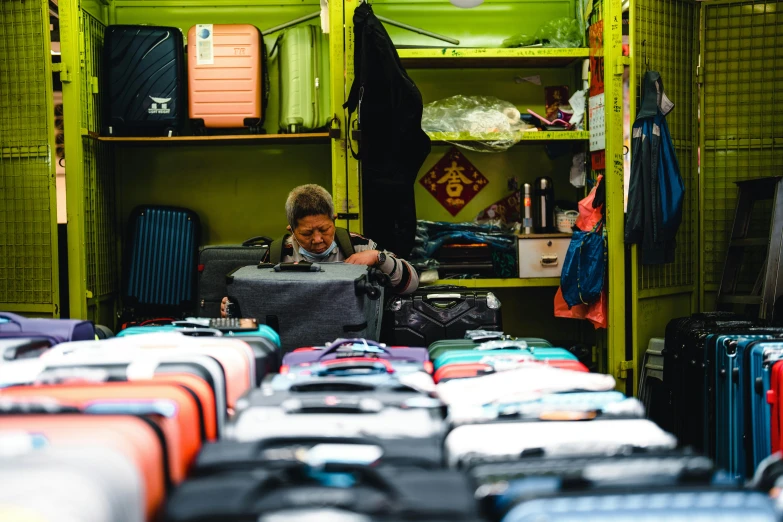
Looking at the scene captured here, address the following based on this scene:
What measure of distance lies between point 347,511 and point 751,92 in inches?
193

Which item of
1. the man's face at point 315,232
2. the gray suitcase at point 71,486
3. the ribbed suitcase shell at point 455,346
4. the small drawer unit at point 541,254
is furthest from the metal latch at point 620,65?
the gray suitcase at point 71,486

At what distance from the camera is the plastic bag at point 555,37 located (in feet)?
16.3

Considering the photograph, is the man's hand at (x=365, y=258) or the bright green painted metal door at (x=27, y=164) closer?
the man's hand at (x=365, y=258)

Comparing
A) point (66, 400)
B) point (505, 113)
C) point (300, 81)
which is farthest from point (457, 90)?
point (66, 400)

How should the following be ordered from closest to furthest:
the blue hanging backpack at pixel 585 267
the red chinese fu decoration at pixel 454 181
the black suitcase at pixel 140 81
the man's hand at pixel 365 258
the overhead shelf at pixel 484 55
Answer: the man's hand at pixel 365 258
the blue hanging backpack at pixel 585 267
the overhead shelf at pixel 484 55
the black suitcase at pixel 140 81
the red chinese fu decoration at pixel 454 181

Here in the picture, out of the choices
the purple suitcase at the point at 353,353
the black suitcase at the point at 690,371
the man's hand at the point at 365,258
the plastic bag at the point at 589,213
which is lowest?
the black suitcase at the point at 690,371

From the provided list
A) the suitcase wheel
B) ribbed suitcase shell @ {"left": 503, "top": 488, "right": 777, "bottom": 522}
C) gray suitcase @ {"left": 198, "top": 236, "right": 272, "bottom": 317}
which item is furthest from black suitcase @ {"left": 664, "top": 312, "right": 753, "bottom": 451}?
the suitcase wheel

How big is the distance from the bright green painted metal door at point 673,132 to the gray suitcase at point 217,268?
7.45 feet

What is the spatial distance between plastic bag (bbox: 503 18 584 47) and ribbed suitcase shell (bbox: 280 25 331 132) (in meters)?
1.22

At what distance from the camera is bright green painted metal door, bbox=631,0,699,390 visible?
15.0ft

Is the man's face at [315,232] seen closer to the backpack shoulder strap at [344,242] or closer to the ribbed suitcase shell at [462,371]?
the backpack shoulder strap at [344,242]

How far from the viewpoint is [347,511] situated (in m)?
0.83

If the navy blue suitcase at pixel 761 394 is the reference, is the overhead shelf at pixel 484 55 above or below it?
above

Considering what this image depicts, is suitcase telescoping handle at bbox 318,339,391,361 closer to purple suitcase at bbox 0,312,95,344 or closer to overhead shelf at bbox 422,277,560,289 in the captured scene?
purple suitcase at bbox 0,312,95,344
